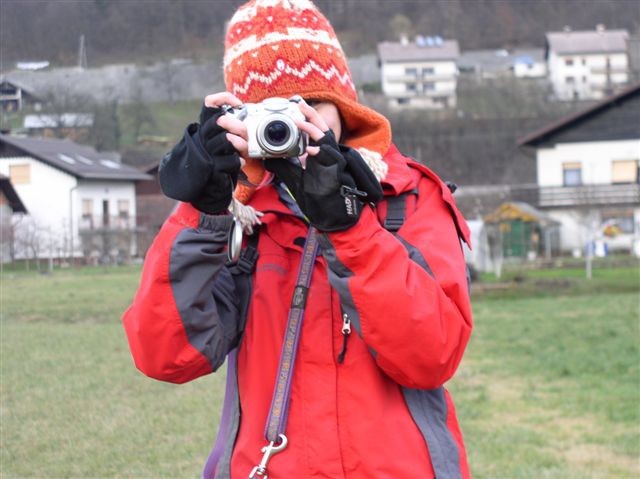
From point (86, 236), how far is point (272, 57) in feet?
29.7

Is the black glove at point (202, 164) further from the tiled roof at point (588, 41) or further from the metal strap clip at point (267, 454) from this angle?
the tiled roof at point (588, 41)

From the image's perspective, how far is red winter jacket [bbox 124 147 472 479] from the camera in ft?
5.92

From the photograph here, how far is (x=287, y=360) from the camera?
1904mm

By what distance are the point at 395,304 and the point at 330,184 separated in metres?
0.26

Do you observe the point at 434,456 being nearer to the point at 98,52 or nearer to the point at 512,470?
the point at 98,52

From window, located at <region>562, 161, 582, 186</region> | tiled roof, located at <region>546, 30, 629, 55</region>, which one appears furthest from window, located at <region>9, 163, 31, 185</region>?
tiled roof, located at <region>546, 30, 629, 55</region>

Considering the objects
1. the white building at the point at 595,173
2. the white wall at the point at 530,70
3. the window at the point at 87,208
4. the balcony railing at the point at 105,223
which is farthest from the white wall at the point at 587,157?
the window at the point at 87,208

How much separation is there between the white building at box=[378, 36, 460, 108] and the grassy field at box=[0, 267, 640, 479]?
3760 centimetres

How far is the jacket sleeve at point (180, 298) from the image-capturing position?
6.28 feet

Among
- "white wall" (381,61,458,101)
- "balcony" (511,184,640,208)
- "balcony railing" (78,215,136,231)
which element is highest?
"white wall" (381,61,458,101)

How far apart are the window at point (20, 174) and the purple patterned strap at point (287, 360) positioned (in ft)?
20.8

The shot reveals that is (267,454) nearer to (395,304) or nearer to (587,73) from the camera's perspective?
(395,304)

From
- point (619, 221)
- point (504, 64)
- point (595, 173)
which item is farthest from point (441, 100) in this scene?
point (619, 221)

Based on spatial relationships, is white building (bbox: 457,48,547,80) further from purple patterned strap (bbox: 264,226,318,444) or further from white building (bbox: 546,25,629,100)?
purple patterned strap (bbox: 264,226,318,444)
